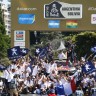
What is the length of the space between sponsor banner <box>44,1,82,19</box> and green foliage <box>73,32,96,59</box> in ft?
56.3

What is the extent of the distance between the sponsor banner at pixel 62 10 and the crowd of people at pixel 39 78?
19.2ft

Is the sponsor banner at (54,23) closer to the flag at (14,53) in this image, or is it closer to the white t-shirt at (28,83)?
the flag at (14,53)

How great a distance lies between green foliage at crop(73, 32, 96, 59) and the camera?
173 ft

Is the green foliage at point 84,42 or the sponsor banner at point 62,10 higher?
the sponsor banner at point 62,10

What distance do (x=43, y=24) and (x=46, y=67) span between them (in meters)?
8.11

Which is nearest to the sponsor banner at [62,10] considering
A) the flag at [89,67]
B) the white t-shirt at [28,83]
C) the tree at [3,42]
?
the white t-shirt at [28,83]

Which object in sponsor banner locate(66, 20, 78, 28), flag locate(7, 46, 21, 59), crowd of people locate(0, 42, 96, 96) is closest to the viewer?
crowd of people locate(0, 42, 96, 96)

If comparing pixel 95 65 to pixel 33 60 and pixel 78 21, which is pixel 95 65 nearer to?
pixel 33 60

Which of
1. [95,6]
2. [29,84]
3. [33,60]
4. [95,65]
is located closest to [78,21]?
[95,6]

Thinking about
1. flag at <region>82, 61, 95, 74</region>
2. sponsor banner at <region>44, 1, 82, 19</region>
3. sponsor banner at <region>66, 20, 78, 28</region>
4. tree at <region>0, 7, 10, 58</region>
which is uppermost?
sponsor banner at <region>44, 1, 82, 19</region>

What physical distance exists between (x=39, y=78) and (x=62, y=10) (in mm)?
9493

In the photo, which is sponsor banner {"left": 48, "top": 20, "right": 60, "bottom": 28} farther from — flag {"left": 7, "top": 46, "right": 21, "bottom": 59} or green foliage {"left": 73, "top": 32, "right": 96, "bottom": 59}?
green foliage {"left": 73, "top": 32, "right": 96, "bottom": 59}

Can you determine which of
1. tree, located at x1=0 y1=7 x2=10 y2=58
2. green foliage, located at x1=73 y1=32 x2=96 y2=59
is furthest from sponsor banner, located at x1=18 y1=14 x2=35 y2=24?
tree, located at x1=0 y1=7 x2=10 y2=58

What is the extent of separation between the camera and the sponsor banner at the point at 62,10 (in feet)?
116
